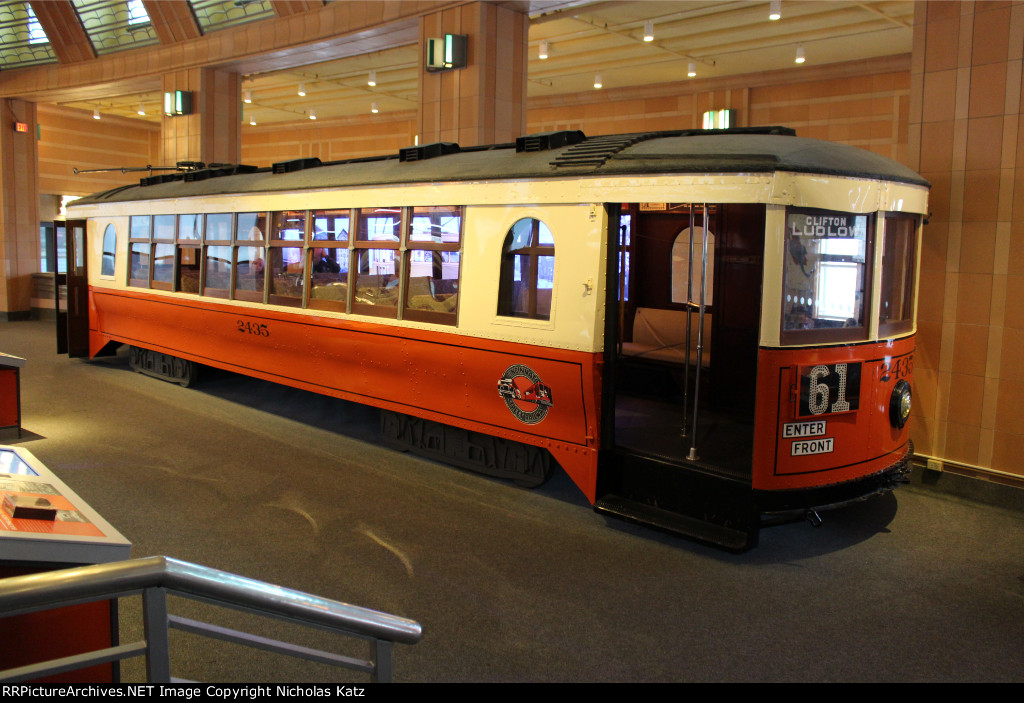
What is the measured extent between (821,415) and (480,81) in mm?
7029

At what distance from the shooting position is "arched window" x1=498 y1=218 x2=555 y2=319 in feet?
19.7

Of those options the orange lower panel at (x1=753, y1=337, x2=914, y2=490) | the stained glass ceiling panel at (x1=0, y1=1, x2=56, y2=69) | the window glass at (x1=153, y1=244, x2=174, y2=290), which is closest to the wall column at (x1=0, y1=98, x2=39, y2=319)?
the stained glass ceiling panel at (x1=0, y1=1, x2=56, y2=69)

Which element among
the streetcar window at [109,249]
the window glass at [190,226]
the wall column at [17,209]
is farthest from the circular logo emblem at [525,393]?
the wall column at [17,209]

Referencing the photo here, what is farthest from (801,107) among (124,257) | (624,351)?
(124,257)

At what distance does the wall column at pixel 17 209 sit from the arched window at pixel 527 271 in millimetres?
17822

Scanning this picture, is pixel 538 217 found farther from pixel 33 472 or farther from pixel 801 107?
pixel 801 107

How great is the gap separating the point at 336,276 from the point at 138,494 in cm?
278

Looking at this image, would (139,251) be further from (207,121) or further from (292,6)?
(207,121)

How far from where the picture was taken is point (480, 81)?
1038 cm

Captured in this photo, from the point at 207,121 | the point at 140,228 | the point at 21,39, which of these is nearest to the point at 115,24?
the point at 21,39

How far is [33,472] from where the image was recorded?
352 centimetres

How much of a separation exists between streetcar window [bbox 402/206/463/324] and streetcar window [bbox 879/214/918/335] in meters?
3.29

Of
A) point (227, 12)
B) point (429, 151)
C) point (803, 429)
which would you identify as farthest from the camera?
point (227, 12)

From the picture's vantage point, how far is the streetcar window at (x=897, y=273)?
215 inches
